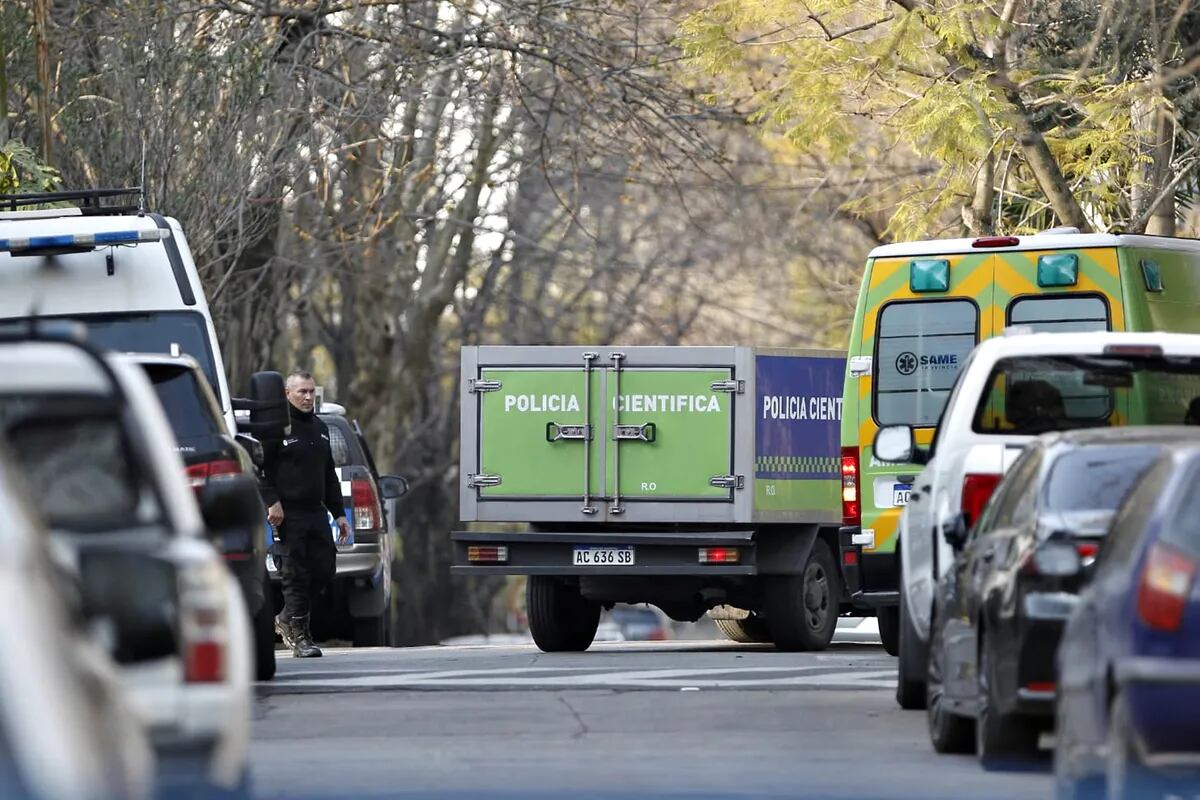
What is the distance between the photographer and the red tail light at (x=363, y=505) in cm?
1838

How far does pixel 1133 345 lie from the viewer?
1107 centimetres

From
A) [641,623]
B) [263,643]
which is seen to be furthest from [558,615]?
[641,623]

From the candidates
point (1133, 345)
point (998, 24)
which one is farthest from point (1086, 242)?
point (998, 24)

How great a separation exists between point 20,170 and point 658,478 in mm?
5844

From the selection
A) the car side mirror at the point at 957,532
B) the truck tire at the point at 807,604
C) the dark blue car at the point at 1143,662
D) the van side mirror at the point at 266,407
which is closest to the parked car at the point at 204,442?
the van side mirror at the point at 266,407

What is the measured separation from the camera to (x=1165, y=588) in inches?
296

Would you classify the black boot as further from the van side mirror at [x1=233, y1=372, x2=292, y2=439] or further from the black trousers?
the van side mirror at [x1=233, y1=372, x2=292, y2=439]

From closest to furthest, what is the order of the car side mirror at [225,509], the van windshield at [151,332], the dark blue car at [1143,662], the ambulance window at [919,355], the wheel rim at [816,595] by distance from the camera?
the dark blue car at [1143,662] < the car side mirror at [225,509] < the ambulance window at [919,355] < the van windshield at [151,332] < the wheel rim at [816,595]

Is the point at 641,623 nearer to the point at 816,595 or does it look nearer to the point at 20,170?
the point at 20,170

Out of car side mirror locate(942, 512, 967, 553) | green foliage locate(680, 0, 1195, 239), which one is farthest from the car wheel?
green foliage locate(680, 0, 1195, 239)

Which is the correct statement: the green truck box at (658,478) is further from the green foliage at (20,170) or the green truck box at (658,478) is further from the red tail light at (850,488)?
the green foliage at (20,170)

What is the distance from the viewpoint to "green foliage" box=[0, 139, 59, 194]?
17984 millimetres

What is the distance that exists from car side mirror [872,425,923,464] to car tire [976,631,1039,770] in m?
2.58

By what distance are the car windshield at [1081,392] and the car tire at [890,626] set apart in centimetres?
478
